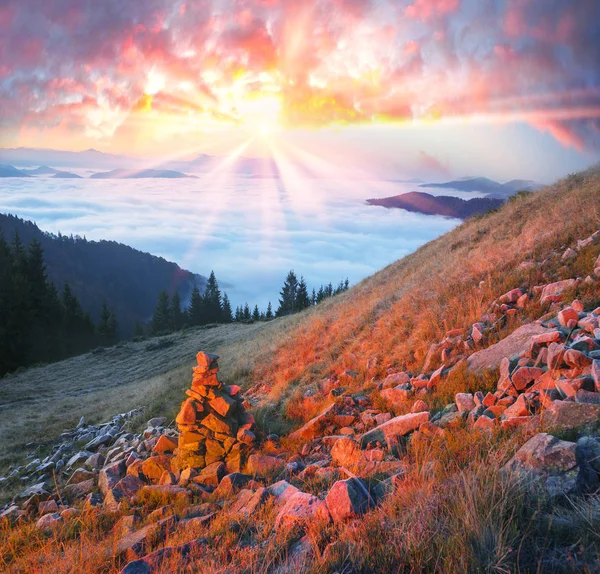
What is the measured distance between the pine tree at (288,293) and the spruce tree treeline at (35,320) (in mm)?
29119

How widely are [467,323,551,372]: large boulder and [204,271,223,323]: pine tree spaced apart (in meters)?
65.0

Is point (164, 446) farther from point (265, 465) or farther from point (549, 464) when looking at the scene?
point (549, 464)

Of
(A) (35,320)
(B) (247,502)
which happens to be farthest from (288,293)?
(B) (247,502)

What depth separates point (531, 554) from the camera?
8.40ft

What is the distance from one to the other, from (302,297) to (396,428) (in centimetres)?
6666

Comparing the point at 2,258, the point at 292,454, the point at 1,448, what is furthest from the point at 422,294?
the point at 2,258

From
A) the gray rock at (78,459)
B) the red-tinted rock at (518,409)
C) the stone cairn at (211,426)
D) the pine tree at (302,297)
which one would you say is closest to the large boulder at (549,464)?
the red-tinted rock at (518,409)

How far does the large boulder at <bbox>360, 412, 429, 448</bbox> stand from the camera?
16.7 feet

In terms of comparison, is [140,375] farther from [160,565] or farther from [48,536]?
[160,565]

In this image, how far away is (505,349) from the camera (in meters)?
6.05

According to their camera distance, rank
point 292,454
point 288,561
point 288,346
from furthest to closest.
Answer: point 288,346 → point 292,454 → point 288,561

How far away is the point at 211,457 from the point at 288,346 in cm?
738

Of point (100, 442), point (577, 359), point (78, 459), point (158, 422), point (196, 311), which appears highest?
point (577, 359)

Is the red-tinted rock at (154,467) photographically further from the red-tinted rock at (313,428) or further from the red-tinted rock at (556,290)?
the red-tinted rock at (556,290)
